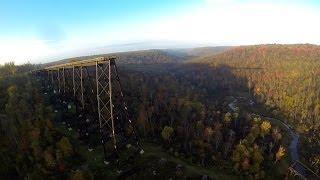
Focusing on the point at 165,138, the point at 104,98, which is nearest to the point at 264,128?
the point at 165,138

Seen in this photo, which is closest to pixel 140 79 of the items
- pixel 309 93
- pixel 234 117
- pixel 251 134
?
pixel 234 117

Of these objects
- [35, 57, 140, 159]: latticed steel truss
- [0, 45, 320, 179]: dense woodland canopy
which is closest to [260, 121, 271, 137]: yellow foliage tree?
[0, 45, 320, 179]: dense woodland canopy

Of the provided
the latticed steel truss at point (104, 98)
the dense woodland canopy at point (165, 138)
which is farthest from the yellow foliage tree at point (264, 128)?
the latticed steel truss at point (104, 98)

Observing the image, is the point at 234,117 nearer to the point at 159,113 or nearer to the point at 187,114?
the point at 187,114

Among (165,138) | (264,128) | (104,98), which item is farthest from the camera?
(264,128)

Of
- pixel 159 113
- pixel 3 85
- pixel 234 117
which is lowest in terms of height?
pixel 234 117

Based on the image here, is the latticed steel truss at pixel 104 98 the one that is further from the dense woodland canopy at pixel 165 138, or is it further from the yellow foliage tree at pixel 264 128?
the yellow foliage tree at pixel 264 128

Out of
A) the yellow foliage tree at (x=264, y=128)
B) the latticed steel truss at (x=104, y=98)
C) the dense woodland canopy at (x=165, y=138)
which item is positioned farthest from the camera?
the yellow foliage tree at (x=264, y=128)

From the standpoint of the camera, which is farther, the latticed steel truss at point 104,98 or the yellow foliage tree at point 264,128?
the yellow foliage tree at point 264,128

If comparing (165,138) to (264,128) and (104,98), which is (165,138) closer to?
(104,98)

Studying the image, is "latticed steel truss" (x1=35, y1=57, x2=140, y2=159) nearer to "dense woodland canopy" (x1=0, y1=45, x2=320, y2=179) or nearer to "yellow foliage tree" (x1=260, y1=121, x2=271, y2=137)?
"dense woodland canopy" (x1=0, y1=45, x2=320, y2=179)

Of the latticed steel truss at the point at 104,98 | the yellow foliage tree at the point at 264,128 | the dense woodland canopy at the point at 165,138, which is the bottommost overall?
the yellow foliage tree at the point at 264,128
